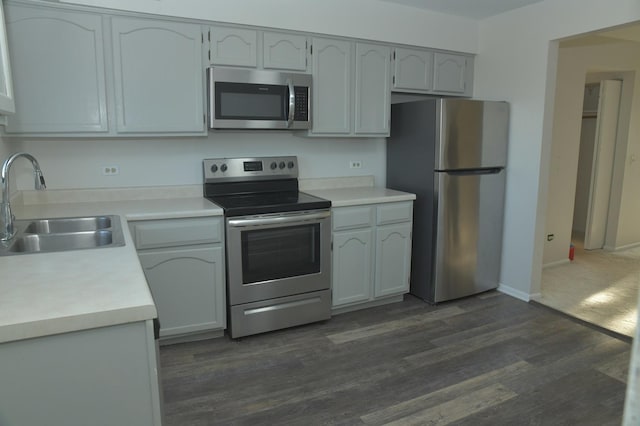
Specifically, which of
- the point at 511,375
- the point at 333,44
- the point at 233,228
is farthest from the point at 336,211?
the point at 511,375

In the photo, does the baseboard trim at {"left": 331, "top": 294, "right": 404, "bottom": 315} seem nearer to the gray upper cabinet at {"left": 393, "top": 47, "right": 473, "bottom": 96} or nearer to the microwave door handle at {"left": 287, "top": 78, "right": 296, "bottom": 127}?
the microwave door handle at {"left": 287, "top": 78, "right": 296, "bottom": 127}

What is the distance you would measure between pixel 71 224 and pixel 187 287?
77 cm

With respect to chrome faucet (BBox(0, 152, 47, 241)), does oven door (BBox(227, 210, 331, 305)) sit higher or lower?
lower

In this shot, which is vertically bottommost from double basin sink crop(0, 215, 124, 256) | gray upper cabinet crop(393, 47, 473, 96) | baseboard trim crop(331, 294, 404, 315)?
baseboard trim crop(331, 294, 404, 315)

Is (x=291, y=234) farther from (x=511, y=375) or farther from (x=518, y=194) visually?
(x=518, y=194)

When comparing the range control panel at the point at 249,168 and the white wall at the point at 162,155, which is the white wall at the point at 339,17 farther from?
the range control panel at the point at 249,168

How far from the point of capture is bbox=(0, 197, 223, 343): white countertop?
1110mm

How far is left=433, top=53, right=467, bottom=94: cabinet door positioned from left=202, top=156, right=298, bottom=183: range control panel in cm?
144

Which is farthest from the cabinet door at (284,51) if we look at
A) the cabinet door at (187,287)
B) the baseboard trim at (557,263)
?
the baseboard trim at (557,263)

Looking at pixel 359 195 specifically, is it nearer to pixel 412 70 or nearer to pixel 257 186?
pixel 257 186

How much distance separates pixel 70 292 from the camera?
1.28 metres

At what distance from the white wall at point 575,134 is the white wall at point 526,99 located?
93 cm

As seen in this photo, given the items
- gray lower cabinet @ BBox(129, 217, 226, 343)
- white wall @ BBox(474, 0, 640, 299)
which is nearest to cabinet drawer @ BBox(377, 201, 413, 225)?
white wall @ BBox(474, 0, 640, 299)

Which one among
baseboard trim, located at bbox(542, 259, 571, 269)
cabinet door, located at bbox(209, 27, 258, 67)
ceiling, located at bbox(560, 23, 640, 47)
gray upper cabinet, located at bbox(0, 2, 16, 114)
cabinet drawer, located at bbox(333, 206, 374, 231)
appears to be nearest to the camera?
gray upper cabinet, located at bbox(0, 2, 16, 114)
